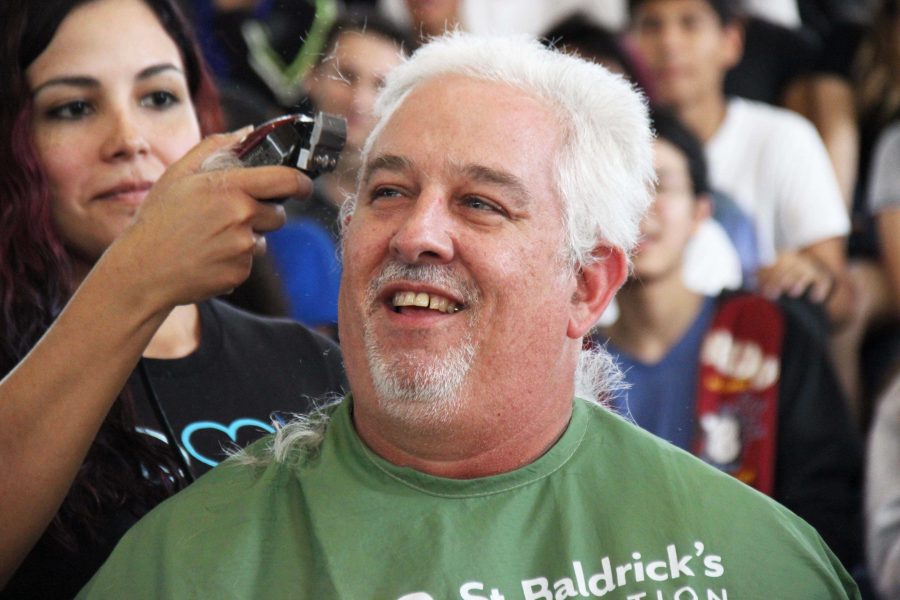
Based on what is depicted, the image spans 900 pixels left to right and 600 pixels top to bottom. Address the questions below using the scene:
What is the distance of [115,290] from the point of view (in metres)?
1.49

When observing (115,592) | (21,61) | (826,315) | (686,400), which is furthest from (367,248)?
(826,315)

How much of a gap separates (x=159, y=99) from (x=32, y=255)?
0.30 m

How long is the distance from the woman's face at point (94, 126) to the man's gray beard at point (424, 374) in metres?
0.51

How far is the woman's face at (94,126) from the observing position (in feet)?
5.91

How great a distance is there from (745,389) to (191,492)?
111 centimetres

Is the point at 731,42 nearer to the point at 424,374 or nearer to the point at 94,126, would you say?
the point at 94,126

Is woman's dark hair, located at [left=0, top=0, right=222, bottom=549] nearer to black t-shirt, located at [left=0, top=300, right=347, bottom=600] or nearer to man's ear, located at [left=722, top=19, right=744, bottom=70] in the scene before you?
black t-shirt, located at [left=0, top=300, right=347, bottom=600]

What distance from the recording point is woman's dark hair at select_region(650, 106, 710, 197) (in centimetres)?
306

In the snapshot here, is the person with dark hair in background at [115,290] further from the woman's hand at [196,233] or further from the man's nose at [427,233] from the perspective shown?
the man's nose at [427,233]

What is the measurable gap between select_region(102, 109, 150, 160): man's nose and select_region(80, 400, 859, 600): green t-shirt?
0.50 meters

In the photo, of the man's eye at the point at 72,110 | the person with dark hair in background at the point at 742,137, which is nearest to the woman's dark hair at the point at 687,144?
the person with dark hair in background at the point at 742,137

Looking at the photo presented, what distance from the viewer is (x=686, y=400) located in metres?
2.15

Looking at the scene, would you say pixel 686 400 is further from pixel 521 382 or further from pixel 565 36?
pixel 565 36

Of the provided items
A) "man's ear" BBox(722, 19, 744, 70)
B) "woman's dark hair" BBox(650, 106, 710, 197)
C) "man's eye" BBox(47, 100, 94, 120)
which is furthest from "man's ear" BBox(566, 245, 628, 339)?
"man's ear" BBox(722, 19, 744, 70)
